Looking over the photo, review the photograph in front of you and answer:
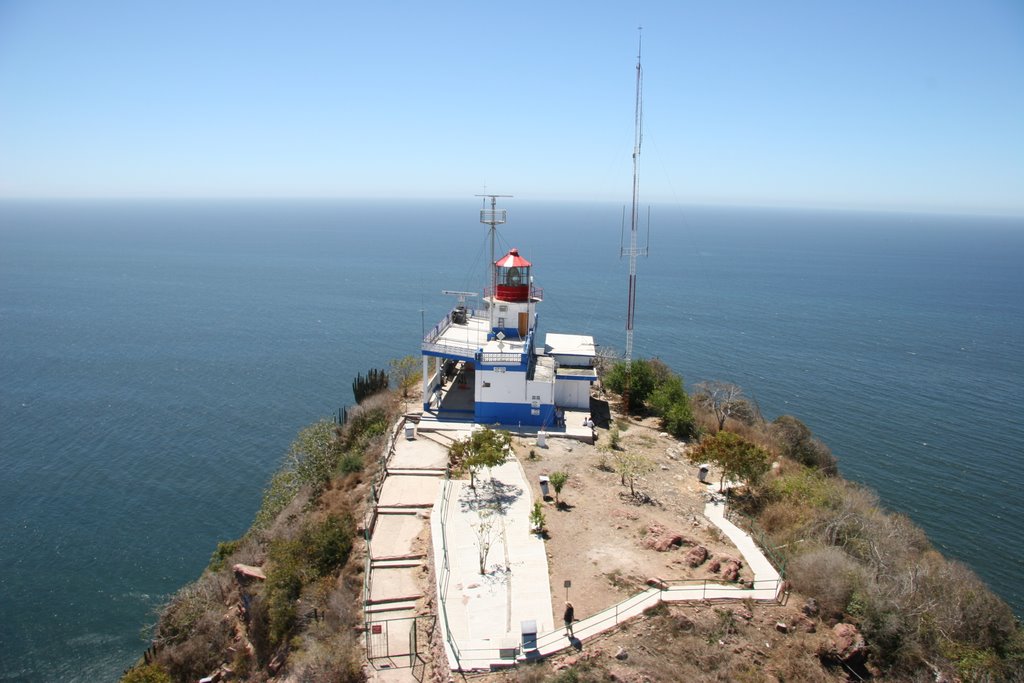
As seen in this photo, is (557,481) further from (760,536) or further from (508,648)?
(508,648)

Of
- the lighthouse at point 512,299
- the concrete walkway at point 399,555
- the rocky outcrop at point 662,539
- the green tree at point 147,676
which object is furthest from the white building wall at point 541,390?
the green tree at point 147,676

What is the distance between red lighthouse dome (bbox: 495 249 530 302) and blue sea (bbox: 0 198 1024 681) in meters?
17.8

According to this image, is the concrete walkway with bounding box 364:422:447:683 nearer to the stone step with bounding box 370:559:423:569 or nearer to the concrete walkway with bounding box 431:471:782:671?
the stone step with bounding box 370:559:423:569

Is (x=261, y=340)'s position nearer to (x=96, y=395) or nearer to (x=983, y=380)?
(x=96, y=395)

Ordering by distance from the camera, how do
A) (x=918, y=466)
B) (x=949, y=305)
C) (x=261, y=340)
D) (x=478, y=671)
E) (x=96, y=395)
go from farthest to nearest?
(x=949, y=305) → (x=261, y=340) → (x=96, y=395) → (x=918, y=466) → (x=478, y=671)

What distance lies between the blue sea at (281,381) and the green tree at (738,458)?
14231 millimetres

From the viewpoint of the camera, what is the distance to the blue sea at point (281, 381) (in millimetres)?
29344

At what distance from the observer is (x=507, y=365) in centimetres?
2825

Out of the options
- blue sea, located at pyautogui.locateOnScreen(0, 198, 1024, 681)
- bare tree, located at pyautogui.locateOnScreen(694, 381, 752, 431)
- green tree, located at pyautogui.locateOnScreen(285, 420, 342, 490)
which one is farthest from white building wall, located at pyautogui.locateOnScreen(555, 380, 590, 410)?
blue sea, located at pyautogui.locateOnScreen(0, 198, 1024, 681)

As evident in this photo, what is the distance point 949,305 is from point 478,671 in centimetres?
10147

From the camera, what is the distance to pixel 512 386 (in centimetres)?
2852

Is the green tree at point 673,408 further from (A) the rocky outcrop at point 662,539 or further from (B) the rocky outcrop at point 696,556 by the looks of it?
(B) the rocky outcrop at point 696,556

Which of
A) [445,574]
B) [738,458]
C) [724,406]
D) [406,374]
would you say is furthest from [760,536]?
[406,374]

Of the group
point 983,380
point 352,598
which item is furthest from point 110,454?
point 983,380
